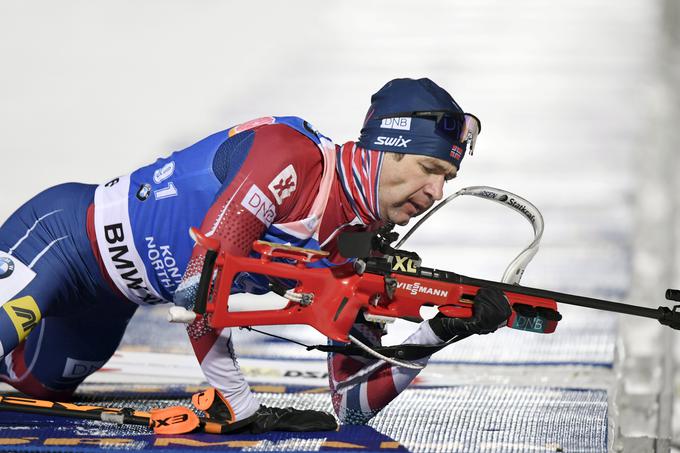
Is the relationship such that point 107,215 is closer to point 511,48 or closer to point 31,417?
point 31,417

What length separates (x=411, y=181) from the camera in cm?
237

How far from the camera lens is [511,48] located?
5566 millimetres

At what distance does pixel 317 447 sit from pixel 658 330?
5.10 feet

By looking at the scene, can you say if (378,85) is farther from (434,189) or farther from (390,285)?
(390,285)

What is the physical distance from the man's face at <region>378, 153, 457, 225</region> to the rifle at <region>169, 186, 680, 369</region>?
0.09 metres

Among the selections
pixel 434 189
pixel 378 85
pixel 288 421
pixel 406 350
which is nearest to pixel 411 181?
pixel 434 189

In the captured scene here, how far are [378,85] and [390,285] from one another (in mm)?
3290

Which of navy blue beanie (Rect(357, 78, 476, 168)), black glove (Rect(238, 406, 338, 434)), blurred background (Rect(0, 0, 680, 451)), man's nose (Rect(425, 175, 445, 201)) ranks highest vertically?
blurred background (Rect(0, 0, 680, 451))

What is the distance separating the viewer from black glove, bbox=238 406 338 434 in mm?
2395

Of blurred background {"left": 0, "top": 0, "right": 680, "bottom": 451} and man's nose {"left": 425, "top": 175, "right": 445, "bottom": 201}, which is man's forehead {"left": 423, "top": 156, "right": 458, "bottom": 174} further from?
blurred background {"left": 0, "top": 0, "right": 680, "bottom": 451}

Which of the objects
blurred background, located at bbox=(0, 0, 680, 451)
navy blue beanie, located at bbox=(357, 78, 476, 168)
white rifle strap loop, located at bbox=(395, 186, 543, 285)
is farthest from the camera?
blurred background, located at bbox=(0, 0, 680, 451)

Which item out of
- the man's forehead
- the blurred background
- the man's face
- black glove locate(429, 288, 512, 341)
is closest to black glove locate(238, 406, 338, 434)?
black glove locate(429, 288, 512, 341)

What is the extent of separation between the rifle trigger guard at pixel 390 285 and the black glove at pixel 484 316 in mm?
157

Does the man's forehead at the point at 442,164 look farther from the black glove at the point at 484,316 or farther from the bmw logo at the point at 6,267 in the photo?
the bmw logo at the point at 6,267
